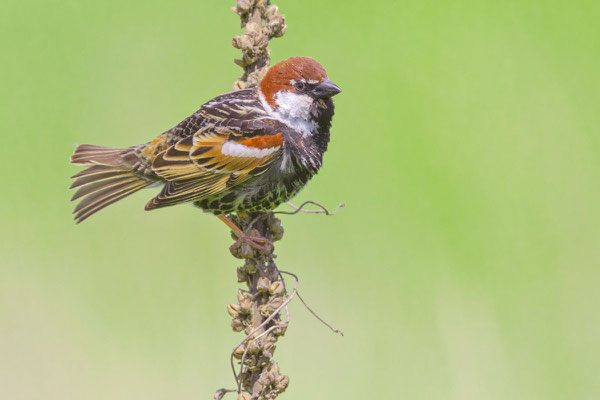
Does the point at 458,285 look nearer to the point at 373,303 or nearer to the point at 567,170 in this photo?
the point at 373,303

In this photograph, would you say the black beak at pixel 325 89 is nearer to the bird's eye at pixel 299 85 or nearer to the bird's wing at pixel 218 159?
the bird's eye at pixel 299 85

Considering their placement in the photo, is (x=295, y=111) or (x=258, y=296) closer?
(x=258, y=296)

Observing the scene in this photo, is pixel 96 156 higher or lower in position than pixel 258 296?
higher

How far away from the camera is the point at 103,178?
341 centimetres

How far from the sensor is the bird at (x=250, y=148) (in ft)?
10.4

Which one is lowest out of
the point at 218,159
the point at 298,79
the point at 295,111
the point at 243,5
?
the point at 218,159

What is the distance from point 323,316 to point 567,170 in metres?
1.74

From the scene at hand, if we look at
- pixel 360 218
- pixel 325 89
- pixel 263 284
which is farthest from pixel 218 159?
pixel 360 218

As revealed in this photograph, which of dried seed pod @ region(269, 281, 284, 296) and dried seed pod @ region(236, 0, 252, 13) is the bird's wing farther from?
dried seed pod @ region(269, 281, 284, 296)

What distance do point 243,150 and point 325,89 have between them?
0.38m

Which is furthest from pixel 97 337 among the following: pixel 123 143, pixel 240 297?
pixel 240 297

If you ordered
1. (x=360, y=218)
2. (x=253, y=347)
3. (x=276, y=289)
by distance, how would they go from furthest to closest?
1. (x=360, y=218)
2. (x=276, y=289)
3. (x=253, y=347)

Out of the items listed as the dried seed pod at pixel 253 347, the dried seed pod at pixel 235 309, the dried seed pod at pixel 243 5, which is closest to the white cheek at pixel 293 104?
the dried seed pod at pixel 243 5

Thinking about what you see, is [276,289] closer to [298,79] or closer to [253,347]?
[253,347]
